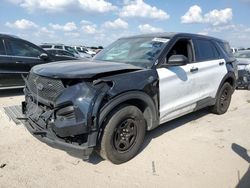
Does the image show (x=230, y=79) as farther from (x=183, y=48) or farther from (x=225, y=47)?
(x=183, y=48)

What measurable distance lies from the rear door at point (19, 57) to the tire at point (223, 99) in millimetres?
5190

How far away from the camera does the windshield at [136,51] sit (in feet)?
15.0

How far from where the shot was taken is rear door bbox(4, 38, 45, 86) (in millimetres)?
8008

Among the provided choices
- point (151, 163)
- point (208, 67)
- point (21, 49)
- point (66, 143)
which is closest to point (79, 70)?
point (66, 143)

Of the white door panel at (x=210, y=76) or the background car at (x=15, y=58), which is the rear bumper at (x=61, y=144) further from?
the background car at (x=15, y=58)

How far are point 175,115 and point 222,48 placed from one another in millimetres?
2489

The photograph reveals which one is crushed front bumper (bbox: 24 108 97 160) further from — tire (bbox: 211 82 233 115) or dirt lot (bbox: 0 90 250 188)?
tire (bbox: 211 82 233 115)

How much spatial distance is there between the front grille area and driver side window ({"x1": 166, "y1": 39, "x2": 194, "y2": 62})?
2.17 metres

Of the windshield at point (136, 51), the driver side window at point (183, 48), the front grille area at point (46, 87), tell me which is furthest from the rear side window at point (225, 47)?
the front grille area at point (46, 87)

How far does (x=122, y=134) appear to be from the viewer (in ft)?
12.9

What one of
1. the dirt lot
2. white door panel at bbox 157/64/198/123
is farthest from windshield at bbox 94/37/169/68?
the dirt lot

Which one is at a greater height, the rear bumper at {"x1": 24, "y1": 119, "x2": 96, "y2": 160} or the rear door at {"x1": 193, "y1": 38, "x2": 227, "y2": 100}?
the rear door at {"x1": 193, "y1": 38, "x2": 227, "y2": 100}

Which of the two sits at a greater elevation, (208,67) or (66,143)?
(208,67)

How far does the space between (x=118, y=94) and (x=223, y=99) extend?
3.66 m
